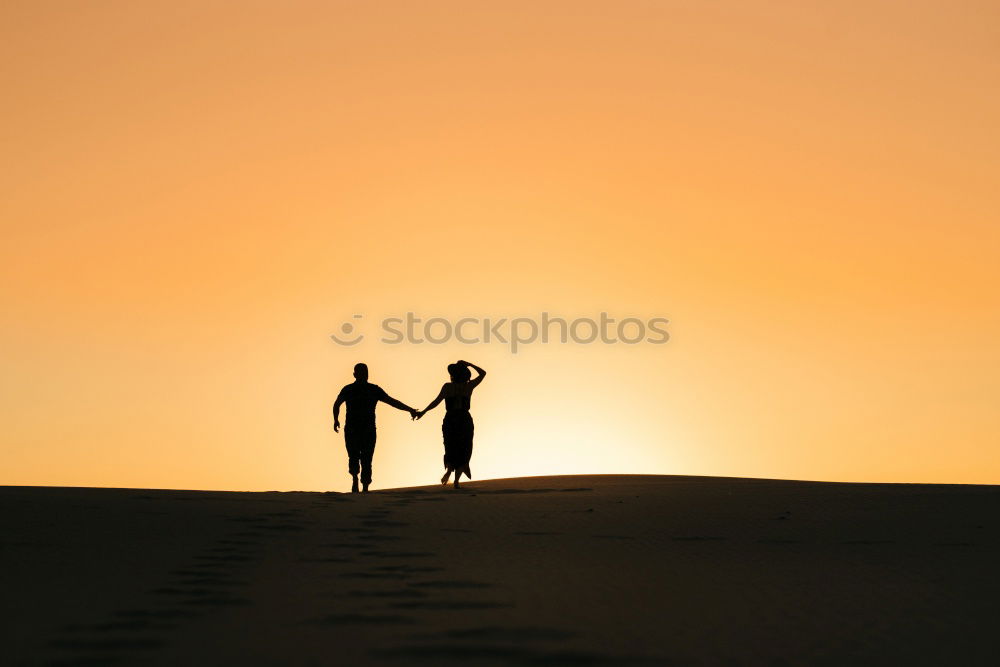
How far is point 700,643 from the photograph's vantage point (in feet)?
21.4

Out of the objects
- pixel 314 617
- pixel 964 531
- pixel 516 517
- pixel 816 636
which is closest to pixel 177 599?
pixel 314 617

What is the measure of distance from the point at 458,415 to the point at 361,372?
1688mm

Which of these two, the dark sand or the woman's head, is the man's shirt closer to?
the woman's head

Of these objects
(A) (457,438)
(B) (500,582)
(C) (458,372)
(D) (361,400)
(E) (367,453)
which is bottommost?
(B) (500,582)

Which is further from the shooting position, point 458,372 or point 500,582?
point 458,372

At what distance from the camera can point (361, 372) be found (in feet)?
67.5

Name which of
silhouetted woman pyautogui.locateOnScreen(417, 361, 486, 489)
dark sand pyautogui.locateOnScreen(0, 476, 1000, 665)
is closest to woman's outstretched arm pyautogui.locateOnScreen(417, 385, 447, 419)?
silhouetted woman pyautogui.locateOnScreen(417, 361, 486, 489)

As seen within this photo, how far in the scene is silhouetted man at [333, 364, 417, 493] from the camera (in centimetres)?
2059

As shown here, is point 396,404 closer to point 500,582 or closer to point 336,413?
point 336,413

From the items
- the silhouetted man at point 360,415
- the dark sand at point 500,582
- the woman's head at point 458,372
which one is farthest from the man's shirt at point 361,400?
the dark sand at point 500,582

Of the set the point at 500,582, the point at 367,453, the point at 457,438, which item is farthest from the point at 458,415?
the point at 500,582

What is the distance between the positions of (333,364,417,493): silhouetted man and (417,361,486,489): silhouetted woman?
0.80 m

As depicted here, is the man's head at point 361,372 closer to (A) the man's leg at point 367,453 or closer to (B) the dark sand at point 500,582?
(A) the man's leg at point 367,453

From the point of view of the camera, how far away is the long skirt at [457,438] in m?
21.2
